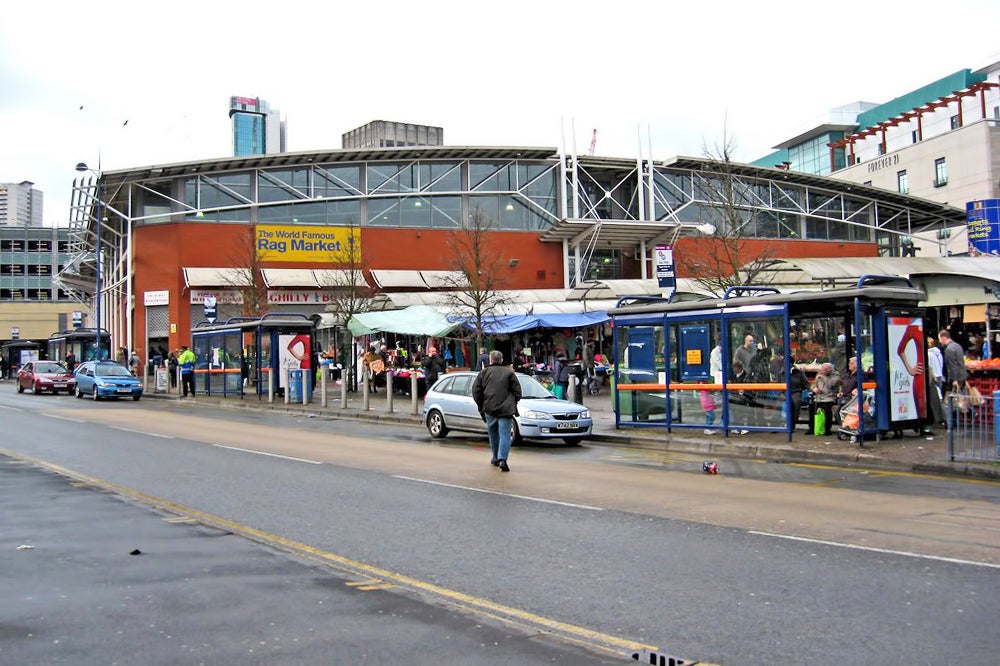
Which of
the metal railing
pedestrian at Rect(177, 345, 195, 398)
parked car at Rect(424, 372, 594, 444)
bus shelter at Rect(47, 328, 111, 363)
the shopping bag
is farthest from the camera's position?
Result: bus shelter at Rect(47, 328, 111, 363)

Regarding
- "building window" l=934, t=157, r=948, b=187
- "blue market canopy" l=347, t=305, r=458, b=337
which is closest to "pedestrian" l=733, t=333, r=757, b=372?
"blue market canopy" l=347, t=305, r=458, b=337

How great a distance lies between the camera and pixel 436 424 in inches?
717

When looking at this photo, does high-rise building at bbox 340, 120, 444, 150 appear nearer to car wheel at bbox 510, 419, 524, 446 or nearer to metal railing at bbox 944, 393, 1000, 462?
car wheel at bbox 510, 419, 524, 446

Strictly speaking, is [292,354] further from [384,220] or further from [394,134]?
[394,134]

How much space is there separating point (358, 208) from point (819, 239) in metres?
29.3

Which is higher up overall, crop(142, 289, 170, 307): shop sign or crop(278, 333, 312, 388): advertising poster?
crop(142, 289, 170, 307): shop sign

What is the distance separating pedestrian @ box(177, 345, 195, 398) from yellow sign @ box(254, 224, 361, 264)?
10875 mm

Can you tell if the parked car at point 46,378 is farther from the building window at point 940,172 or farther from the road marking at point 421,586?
the building window at point 940,172

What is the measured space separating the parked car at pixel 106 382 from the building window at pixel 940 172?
5971 centimetres

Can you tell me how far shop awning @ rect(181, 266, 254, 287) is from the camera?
43.1 metres

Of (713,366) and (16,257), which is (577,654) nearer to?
(713,366)

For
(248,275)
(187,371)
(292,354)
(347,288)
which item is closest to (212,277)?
(248,275)

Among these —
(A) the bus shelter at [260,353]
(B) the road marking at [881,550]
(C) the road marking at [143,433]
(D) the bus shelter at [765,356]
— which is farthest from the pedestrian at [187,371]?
(B) the road marking at [881,550]

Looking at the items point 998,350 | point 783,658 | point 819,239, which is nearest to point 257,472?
A: point 783,658
